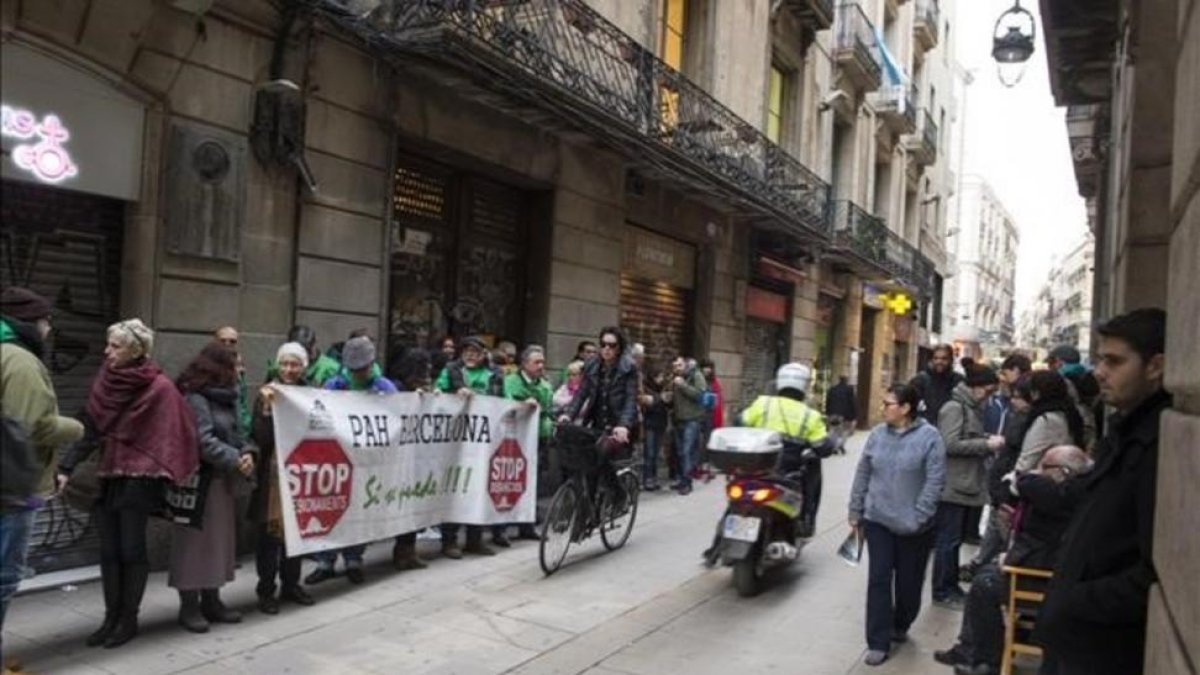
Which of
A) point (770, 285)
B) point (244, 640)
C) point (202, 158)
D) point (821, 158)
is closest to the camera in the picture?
point (202, 158)

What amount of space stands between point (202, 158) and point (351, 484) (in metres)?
3.59

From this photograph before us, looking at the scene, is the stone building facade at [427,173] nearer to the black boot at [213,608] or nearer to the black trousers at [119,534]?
the black trousers at [119,534]

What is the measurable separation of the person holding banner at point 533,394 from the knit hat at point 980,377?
12.1 ft

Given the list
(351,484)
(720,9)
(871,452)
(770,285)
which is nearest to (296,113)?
(351,484)

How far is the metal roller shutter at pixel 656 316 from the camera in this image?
46.9 feet

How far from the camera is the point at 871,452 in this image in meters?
6.02

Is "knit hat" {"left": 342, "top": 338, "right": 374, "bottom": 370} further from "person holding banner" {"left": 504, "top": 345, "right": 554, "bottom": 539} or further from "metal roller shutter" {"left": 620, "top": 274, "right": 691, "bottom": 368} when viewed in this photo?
"metal roller shutter" {"left": 620, "top": 274, "right": 691, "bottom": 368}

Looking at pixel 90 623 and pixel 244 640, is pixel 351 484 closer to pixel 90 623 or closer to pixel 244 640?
pixel 244 640

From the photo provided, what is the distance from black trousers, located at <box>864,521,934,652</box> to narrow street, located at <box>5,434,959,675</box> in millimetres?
217

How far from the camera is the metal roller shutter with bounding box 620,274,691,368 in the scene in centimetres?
1430

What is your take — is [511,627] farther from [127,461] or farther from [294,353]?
[127,461]

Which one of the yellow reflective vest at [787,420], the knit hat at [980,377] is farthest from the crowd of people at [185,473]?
the knit hat at [980,377]

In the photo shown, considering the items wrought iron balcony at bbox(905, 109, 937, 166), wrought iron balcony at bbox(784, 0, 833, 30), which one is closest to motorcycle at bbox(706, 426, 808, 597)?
wrought iron balcony at bbox(784, 0, 833, 30)

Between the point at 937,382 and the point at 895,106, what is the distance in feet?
64.8
